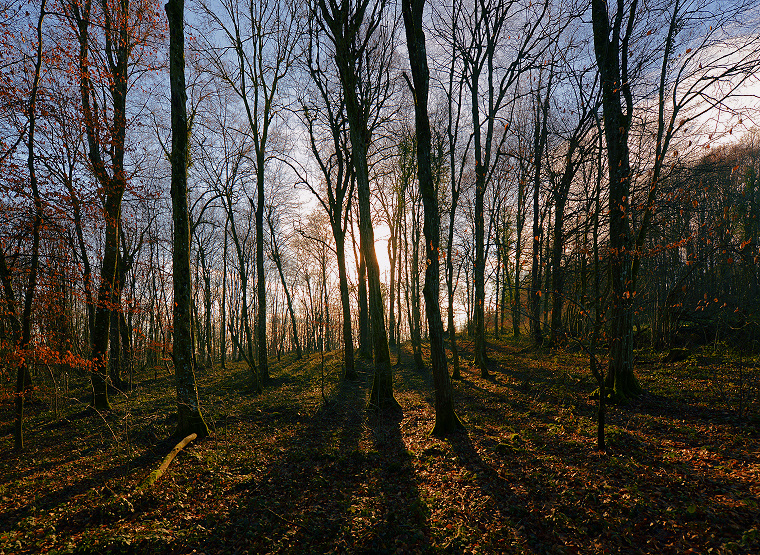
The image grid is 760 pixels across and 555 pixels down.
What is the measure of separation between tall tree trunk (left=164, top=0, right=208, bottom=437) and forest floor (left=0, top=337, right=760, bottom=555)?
2.43 feet

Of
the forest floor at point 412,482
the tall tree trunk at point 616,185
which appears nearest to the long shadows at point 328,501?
the forest floor at point 412,482

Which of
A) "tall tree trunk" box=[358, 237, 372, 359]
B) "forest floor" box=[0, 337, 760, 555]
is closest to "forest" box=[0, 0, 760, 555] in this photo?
"forest floor" box=[0, 337, 760, 555]

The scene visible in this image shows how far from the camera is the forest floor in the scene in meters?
3.64

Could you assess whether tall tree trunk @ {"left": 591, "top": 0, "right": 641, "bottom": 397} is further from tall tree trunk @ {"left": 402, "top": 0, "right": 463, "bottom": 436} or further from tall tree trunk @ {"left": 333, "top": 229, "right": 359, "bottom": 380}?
tall tree trunk @ {"left": 333, "top": 229, "right": 359, "bottom": 380}

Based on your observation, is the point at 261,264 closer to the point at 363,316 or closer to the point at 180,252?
the point at 180,252

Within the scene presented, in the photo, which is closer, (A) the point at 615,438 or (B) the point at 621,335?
(A) the point at 615,438

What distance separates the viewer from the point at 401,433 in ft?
24.5

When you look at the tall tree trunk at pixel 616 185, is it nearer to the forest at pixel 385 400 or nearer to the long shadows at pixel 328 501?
the forest at pixel 385 400

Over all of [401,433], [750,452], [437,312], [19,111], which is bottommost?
[401,433]

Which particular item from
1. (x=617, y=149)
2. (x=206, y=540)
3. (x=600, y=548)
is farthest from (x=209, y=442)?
(x=617, y=149)

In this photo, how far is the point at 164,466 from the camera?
5.38 meters

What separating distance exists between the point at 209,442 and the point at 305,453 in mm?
2158

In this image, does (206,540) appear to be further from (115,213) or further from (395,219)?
(395,219)

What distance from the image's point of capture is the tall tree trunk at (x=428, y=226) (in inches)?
264
